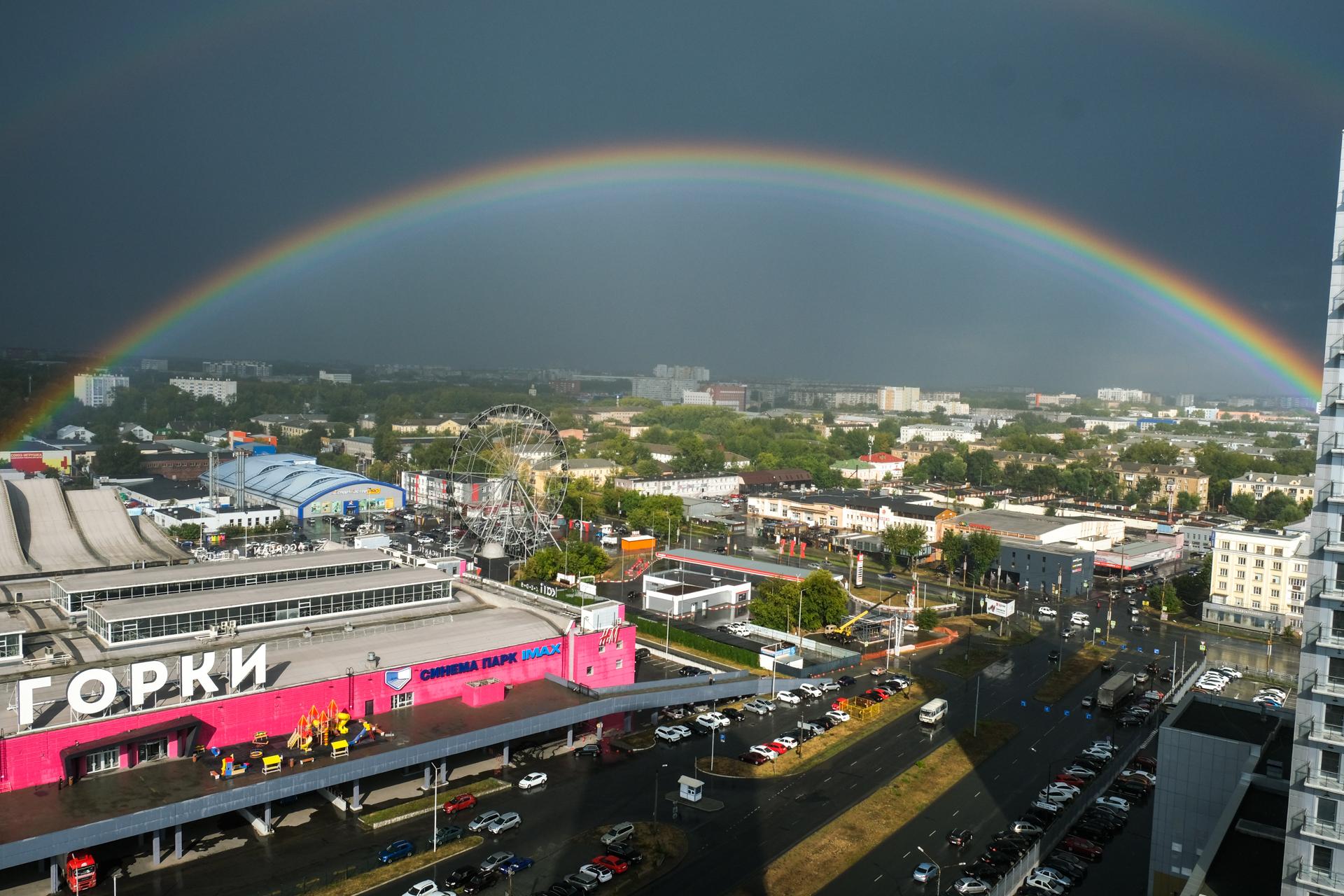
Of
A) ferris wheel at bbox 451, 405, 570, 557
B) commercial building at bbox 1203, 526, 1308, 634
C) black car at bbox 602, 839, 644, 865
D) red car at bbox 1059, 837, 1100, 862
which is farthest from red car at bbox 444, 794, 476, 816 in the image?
commercial building at bbox 1203, 526, 1308, 634

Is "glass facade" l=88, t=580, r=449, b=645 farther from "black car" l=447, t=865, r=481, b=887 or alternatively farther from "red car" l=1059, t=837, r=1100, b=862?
"red car" l=1059, t=837, r=1100, b=862

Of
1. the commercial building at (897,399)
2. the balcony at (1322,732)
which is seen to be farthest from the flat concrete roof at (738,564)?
the commercial building at (897,399)

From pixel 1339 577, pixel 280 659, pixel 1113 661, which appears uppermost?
pixel 1339 577

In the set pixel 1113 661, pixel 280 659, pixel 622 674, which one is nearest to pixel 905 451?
pixel 1113 661

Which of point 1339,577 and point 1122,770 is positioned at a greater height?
point 1339,577

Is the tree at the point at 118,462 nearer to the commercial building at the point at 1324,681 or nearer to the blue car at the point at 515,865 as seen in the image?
the blue car at the point at 515,865

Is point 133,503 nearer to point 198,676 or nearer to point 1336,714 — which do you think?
point 198,676
